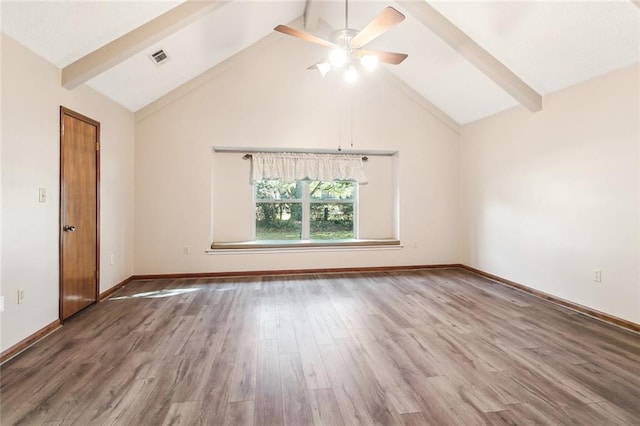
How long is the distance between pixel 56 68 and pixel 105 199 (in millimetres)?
1464

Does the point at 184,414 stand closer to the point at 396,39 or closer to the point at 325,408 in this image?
the point at 325,408

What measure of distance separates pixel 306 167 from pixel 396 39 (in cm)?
218

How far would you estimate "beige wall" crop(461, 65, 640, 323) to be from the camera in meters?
2.82

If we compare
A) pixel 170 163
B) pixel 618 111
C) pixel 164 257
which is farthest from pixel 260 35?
pixel 618 111

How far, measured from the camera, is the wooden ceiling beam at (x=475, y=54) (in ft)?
11.3

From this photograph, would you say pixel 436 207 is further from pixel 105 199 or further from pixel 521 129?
pixel 105 199

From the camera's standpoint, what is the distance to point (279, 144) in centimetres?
468

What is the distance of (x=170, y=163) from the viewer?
14.5ft

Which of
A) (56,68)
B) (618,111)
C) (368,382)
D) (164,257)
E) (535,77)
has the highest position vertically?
(535,77)

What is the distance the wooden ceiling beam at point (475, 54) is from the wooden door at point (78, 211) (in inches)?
146

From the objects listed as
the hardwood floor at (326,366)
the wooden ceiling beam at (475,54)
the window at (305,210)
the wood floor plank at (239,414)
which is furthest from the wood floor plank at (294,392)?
the wooden ceiling beam at (475,54)

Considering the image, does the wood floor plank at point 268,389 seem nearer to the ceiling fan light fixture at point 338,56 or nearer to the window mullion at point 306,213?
the ceiling fan light fixture at point 338,56

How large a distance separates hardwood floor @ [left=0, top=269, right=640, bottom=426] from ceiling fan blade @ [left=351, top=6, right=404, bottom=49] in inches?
98.3

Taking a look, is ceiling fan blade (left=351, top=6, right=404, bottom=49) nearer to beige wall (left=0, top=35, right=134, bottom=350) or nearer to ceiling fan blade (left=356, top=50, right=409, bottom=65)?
ceiling fan blade (left=356, top=50, right=409, bottom=65)
